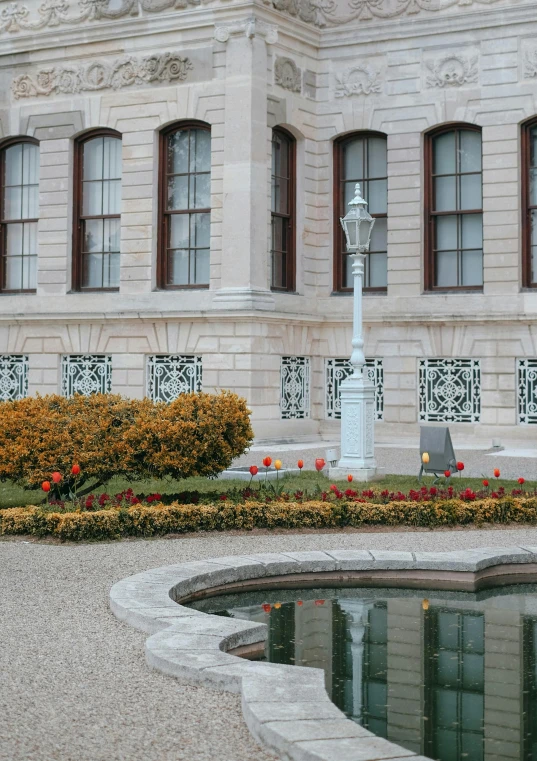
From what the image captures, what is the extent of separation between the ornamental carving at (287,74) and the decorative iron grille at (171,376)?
5.32 metres

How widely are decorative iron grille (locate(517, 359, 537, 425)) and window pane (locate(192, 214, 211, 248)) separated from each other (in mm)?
6184

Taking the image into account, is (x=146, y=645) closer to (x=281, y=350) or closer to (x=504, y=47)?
(x=281, y=350)

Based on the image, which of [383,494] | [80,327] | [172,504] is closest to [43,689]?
[172,504]

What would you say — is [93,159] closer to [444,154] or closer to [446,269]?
[444,154]

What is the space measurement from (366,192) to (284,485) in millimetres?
10478

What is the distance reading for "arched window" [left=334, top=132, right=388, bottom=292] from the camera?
891 inches

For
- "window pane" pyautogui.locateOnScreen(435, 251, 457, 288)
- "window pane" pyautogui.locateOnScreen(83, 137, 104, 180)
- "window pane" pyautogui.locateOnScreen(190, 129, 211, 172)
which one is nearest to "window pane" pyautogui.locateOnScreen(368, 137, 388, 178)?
"window pane" pyautogui.locateOnScreen(435, 251, 457, 288)

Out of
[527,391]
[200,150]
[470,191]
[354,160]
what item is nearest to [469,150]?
[470,191]

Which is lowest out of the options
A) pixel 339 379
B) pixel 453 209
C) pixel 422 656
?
pixel 422 656

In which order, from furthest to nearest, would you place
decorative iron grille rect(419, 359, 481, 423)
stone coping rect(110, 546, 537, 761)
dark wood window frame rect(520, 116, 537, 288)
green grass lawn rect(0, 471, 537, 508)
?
decorative iron grille rect(419, 359, 481, 423), dark wood window frame rect(520, 116, 537, 288), green grass lawn rect(0, 471, 537, 508), stone coping rect(110, 546, 537, 761)

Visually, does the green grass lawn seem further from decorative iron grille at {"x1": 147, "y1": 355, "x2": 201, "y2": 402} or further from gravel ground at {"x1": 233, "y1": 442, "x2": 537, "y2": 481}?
decorative iron grille at {"x1": 147, "y1": 355, "x2": 201, "y2": 402}

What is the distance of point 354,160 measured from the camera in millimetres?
22844

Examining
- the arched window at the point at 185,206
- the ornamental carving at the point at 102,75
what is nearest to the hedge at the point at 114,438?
the arched window at the point at 185,206

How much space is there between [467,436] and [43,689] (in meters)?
15.9
